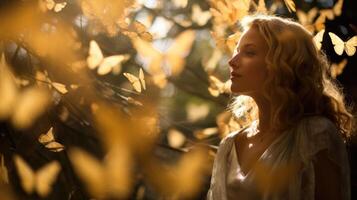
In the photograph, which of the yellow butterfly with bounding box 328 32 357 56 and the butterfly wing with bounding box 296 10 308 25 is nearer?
the yellow butterfly with bounding box 328 32 357 56

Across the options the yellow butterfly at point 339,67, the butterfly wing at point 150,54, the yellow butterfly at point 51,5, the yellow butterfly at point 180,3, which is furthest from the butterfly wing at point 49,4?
the yellow butterfly at point 339,67

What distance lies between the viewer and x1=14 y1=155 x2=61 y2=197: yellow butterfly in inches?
56.5

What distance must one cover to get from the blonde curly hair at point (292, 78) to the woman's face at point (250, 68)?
0.07ft

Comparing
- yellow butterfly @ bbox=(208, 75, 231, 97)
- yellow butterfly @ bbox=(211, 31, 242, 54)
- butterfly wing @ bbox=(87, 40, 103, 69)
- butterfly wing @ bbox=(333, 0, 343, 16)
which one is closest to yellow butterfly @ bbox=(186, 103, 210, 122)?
yellow butterfly @ bbox=(208, 75, 231, 97)

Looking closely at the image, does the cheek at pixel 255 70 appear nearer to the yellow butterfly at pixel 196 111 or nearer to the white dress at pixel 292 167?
the white dress at pixel 292 167

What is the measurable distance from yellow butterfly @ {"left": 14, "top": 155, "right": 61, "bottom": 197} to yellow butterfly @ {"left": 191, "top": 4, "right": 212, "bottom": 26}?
3.47 ft

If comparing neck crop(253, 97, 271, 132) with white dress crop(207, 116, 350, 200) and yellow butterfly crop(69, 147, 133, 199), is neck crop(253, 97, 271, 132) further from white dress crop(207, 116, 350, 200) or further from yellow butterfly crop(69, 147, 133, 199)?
yellow butterfly crop(69, 147, 133, 199)

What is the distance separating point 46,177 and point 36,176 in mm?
50

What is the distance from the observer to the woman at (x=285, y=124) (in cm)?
132

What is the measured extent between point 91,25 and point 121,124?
0.39 meters

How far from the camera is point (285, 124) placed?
145cm

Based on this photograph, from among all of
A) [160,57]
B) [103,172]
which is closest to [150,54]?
[160,57]

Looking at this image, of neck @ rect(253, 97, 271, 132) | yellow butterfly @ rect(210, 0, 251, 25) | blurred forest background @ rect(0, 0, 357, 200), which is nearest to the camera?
blurred forest background @ rect(0, 0, 357, 200)

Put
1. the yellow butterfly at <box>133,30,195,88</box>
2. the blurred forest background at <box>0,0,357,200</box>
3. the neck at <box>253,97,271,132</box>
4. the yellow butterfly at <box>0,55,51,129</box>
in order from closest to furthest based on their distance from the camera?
the yellow butterfly at <box>0,55,51,129</box>, the blurred forest background at <box>0,0,357,200</box>, the neck at <box>253,97,271,132</box>, the yellow butterfly at <box>133,30,195,88</box>
